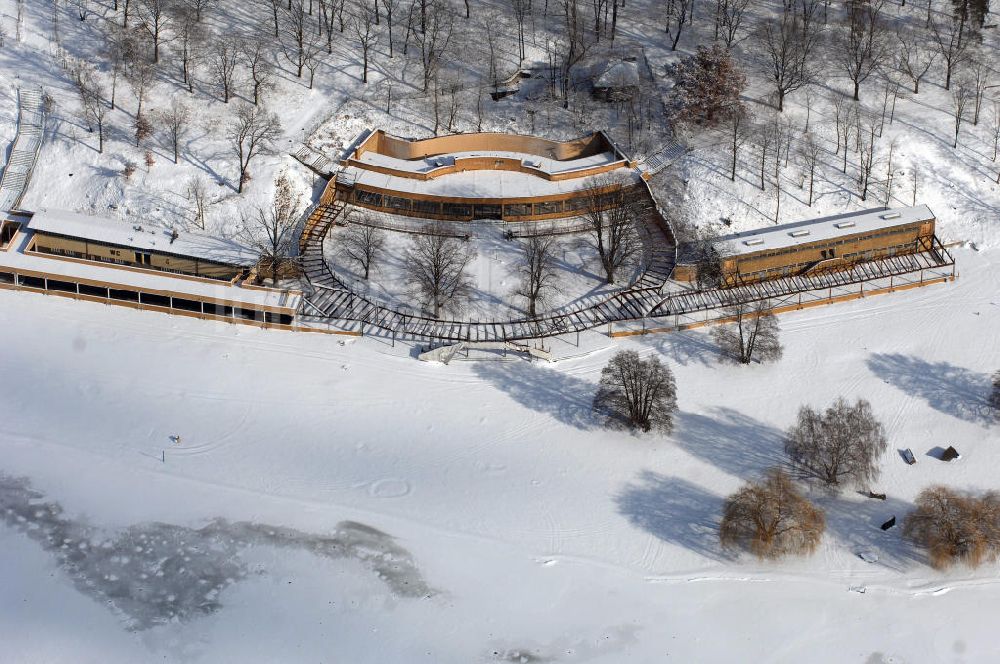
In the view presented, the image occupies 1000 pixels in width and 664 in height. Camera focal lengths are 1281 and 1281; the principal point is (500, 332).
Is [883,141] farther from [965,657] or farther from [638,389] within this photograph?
[965,657]

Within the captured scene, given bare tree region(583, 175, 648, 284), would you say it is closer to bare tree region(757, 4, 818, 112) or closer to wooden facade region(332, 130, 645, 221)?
wooden facade region(332, 130, 645, 221)

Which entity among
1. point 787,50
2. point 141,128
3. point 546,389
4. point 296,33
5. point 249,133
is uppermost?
point 787,50

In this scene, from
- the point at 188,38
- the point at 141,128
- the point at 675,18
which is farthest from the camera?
the point at 675,18

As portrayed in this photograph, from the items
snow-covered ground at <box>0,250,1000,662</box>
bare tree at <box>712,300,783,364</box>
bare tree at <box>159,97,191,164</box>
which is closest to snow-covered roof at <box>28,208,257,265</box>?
snow-covered ground at <box>0,250,1000,662</box>

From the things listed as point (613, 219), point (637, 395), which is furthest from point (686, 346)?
point (613, 219)

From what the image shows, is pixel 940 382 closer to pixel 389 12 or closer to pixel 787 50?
pixel 787 50
